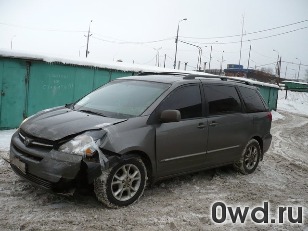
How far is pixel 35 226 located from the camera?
12.0 ft

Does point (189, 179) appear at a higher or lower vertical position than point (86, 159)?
lower

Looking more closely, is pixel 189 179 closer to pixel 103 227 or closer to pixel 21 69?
pixel 103 227

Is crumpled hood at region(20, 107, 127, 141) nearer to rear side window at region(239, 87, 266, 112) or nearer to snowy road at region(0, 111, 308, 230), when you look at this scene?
snowy road at region(0, 111, 308, 230)

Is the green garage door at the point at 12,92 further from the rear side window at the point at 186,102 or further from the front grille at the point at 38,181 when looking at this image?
the rear side window at the point at 186,102

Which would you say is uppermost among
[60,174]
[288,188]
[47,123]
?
[47,123]

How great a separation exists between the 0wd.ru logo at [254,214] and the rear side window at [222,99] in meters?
1.54

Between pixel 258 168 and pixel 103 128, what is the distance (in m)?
4.16

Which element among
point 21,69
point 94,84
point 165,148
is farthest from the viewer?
point 94,84

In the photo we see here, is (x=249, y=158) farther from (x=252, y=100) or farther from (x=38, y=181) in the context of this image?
(x=38, y=181)

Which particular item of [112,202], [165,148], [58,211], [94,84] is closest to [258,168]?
[165,148]

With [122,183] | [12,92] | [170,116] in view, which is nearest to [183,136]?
[170,116]

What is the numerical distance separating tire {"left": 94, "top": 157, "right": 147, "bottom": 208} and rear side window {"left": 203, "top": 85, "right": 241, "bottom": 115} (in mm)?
1711

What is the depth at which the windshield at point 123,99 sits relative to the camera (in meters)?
4.73

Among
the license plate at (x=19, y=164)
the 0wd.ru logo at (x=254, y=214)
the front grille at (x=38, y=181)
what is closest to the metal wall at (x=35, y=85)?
the license plate at (x=19, y=164)
